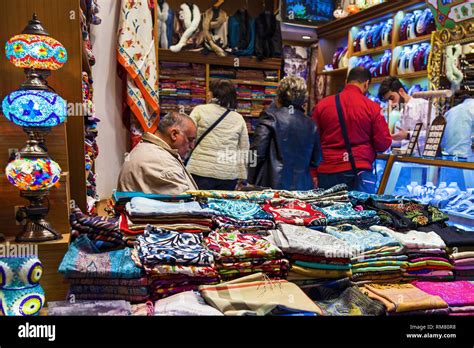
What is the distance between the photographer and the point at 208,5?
6.79 m

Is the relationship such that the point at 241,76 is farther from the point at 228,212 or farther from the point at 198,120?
the point at 228,212

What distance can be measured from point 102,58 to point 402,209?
10.8 ft

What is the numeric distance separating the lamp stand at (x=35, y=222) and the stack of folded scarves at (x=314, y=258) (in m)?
0.88

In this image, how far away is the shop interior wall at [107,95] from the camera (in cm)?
397

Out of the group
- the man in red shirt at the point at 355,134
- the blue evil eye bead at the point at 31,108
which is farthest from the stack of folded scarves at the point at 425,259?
the man in red shirt at the point at 355,134

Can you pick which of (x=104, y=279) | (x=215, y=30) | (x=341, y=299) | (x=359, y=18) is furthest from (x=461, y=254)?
(x=359, y=18)

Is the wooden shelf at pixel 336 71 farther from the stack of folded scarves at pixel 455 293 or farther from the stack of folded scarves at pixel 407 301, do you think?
the stack of folded scarves at pixel 407 301

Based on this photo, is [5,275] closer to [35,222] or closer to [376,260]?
[35,222]

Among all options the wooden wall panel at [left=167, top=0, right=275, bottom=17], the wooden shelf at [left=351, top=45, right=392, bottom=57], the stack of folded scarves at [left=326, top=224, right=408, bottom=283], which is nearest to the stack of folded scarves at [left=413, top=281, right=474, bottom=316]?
the stack of folded scarves at [left=326, top=224, right=408, bottom=283]

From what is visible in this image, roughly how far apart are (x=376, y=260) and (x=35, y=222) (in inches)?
51.1

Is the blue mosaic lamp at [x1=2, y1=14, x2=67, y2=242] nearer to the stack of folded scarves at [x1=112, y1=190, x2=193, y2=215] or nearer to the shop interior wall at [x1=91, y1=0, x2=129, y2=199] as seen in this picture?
the stack of folded scarves at [x1=112, y1=190, x2=193, y2=215]

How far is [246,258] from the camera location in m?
1.38
